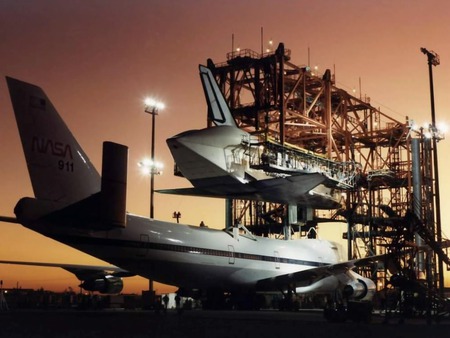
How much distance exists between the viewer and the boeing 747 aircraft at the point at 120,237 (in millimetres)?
24469

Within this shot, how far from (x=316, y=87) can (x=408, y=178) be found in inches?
598

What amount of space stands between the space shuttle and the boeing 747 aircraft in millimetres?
9246

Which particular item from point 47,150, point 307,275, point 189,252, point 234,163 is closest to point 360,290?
point 307,275

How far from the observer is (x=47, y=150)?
26.0 meters

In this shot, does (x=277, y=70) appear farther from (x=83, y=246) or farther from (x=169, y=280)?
(x=83, y=246)

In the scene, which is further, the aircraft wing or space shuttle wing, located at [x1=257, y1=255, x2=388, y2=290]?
space shuttle wing, located at [x1=257, y1=255, x2=388, y2=290]

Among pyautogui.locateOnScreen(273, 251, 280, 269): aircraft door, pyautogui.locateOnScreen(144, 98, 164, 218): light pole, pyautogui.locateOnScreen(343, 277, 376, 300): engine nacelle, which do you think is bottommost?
pyautogui.locateOnScreen(343, 277, 376, 300): engine nacelle

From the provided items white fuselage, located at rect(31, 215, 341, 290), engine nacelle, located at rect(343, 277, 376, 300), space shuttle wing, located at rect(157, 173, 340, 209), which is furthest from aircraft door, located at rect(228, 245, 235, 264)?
space shuttle wing, located at rect(157, 173, 340, 209)

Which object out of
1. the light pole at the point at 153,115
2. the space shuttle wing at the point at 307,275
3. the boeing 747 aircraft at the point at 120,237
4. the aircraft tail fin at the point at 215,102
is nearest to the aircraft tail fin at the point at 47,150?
the boeing 747 aircraft at the point at 120,237

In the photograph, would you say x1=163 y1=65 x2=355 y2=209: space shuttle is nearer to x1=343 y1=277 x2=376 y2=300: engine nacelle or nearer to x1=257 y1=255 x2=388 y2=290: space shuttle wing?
x1=257 y1=255 x2=388 y2=290: space shuttle wing

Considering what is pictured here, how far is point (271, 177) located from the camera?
57969mm

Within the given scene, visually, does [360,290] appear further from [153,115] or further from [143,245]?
[153,115]

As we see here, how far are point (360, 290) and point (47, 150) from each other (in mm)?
22509

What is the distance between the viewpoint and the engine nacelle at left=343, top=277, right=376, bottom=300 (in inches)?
1522
